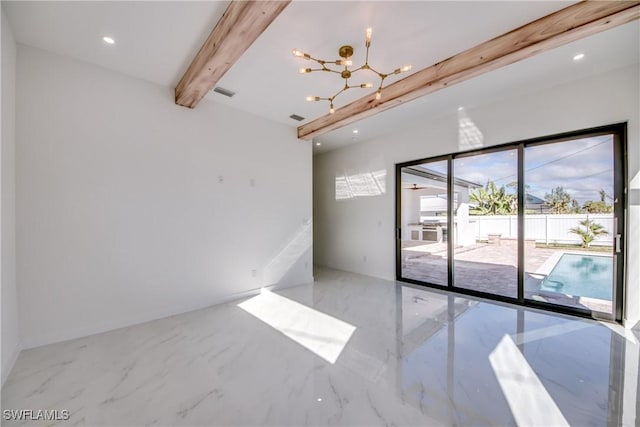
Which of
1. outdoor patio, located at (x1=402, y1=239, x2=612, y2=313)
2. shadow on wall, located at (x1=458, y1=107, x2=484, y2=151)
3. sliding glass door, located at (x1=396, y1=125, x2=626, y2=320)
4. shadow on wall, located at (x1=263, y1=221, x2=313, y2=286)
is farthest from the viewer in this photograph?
shadow on wall, located at (x1=263, y1=221, x2=313, y2=286)

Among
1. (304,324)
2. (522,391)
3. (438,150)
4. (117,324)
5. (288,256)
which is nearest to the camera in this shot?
(522,391)

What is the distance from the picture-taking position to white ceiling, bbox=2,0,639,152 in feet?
6.40

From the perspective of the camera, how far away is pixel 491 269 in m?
4.46

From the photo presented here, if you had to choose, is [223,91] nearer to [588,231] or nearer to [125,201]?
[125,201]

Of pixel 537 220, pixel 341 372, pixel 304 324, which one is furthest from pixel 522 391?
pixel 537 220

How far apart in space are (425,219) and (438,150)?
1.37 m

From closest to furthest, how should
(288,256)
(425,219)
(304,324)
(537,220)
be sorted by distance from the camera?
1. (304,324)
2. (537,220)
3. (288,256)
4. (425,219)

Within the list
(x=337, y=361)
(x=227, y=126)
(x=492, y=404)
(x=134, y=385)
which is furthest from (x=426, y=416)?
(x=227, y=126)

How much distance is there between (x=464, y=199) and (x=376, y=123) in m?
1.94

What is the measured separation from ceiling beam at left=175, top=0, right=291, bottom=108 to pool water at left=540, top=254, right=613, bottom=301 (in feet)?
14.4

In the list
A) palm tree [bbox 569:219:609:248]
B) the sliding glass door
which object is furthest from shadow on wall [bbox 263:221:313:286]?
palm tree [bbox 569:219:609:248]

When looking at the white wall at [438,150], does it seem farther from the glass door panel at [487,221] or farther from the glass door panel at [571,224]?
the glass door panel at [487,221]

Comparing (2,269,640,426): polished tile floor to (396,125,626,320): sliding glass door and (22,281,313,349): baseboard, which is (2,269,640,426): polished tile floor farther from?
(396,125,626,320): sliding glass door

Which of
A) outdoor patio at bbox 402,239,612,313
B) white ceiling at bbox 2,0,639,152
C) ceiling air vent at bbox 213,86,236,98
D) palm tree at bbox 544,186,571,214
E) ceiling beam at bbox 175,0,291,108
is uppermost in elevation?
→ white ceiling at bbox 2,0,639,152
